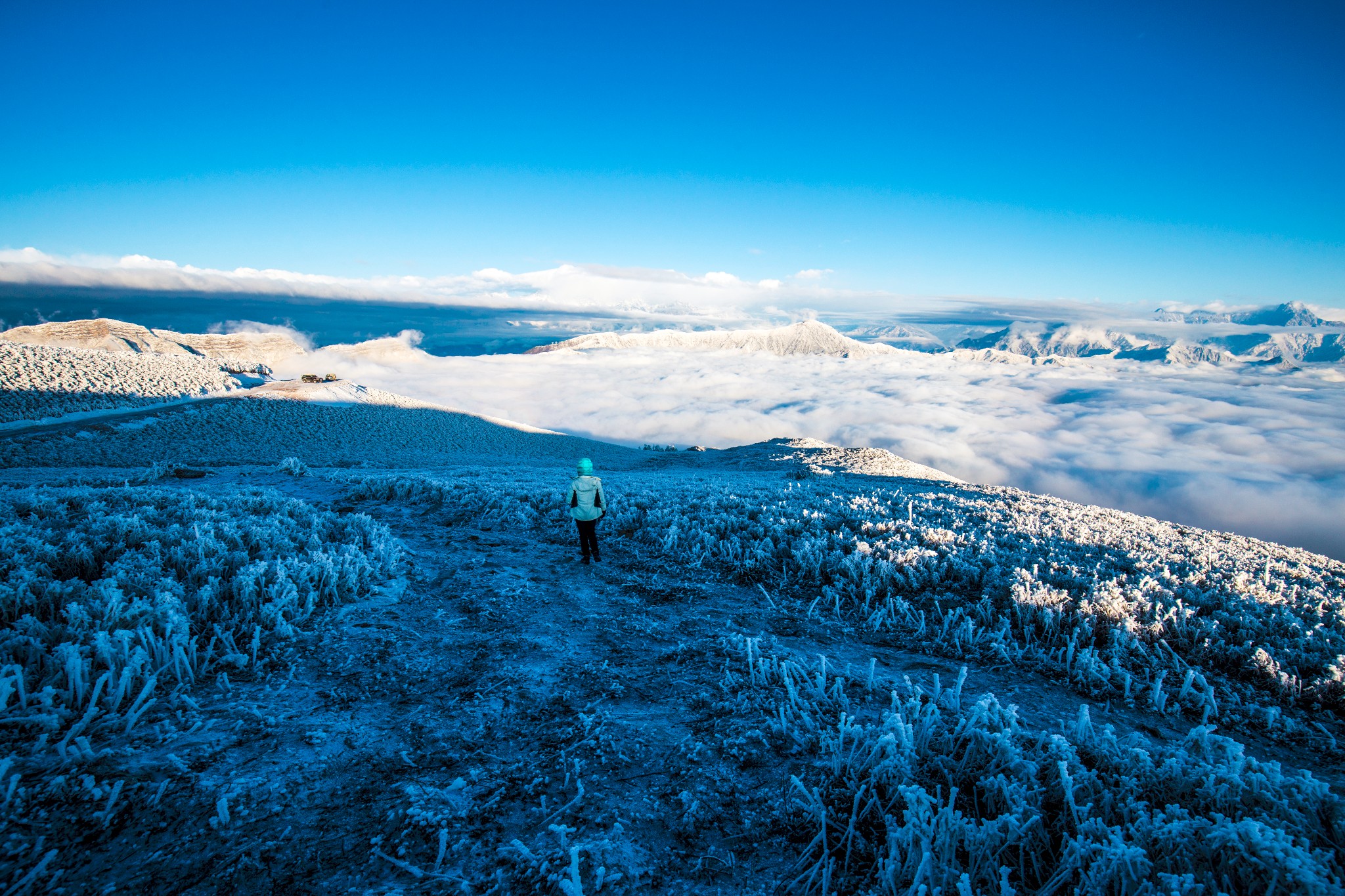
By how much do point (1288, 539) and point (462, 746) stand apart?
161 meters

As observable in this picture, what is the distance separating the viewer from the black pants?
7539mm

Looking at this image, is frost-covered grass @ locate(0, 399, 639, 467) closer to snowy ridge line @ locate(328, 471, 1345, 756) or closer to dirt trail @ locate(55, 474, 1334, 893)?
snowy ridge line @ locate(328, 471, 1345, 756)

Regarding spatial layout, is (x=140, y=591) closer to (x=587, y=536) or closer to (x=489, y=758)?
(x=489, y=758)

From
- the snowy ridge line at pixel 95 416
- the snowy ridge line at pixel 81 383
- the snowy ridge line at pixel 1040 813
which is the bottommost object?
the snowy ridge line at pixel 95 416

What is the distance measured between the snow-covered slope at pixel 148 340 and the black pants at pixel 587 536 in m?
129

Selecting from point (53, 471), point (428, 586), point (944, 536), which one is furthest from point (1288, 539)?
point (53, 471)

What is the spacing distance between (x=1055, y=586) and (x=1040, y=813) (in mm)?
5130

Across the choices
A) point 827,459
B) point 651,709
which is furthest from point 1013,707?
point 827,459

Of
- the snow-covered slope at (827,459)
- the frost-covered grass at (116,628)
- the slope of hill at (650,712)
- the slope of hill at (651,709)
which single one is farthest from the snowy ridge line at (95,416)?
the snow-covered slope at (827,459)

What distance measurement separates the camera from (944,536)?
7.93 metres

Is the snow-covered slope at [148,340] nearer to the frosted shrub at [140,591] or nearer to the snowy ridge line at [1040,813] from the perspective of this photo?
the frosted shrub at [140,591]

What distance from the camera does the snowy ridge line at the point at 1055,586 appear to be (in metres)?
4.55

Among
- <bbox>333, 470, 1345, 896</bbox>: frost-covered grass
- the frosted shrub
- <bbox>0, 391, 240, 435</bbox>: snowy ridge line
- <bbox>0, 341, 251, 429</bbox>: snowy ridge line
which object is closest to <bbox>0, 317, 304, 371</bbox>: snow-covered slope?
<bbox>0, 341, 251, 429</bbox>: snowy ridge line

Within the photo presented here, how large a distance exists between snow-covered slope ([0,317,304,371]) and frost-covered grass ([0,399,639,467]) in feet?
280
